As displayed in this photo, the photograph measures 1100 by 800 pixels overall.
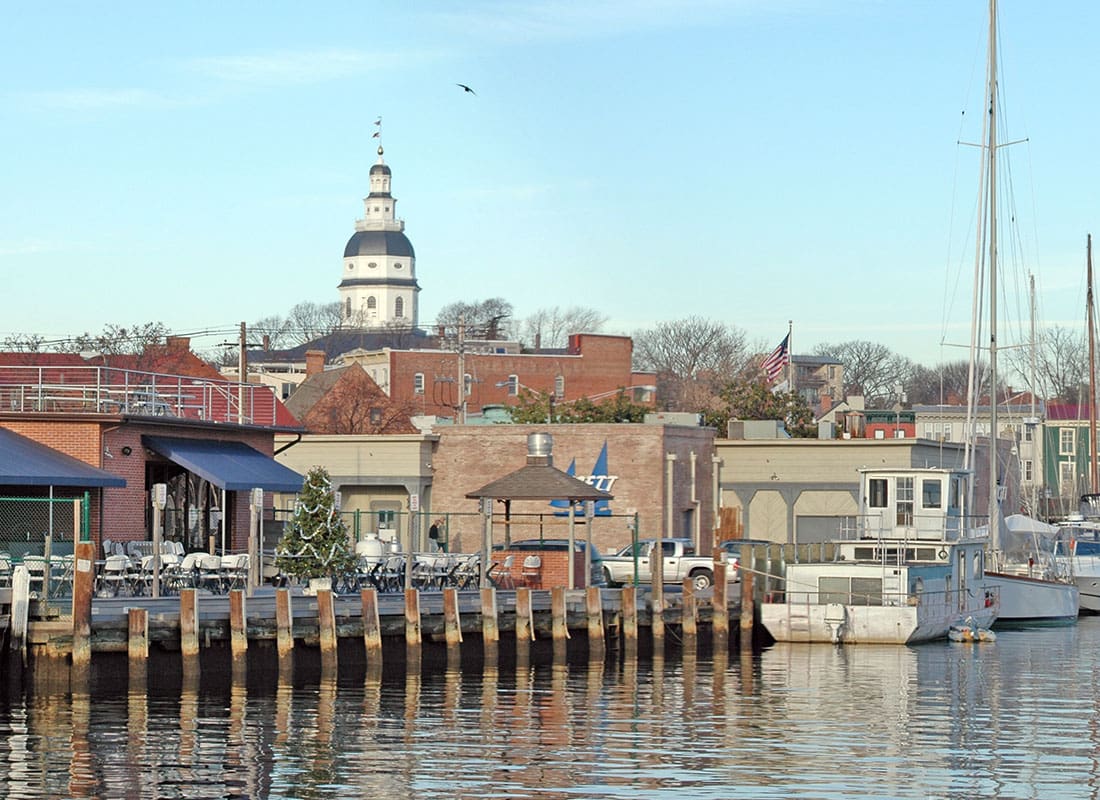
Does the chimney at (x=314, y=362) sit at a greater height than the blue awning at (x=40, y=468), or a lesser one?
greater

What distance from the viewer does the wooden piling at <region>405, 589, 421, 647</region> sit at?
3556 cm

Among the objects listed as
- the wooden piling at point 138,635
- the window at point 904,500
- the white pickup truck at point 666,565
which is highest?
the window at point 904,500

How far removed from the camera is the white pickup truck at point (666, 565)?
165 ft

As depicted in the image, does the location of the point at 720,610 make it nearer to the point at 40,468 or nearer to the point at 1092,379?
the point at 40,468

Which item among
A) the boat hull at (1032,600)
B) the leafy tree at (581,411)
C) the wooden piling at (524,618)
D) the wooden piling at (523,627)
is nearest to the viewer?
the wooden piling at (523,627)

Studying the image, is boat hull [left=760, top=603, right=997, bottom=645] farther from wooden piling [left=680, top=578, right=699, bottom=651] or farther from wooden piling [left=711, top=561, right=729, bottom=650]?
wooden piling [left=680, top=578, right=699, bottom=651]

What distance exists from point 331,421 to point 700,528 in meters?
48.4

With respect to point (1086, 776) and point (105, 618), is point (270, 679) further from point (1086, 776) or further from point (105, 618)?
point (1086, 776)

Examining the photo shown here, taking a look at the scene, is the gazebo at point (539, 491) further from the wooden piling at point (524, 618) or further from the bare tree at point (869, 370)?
the bare tree at point (869, 370)

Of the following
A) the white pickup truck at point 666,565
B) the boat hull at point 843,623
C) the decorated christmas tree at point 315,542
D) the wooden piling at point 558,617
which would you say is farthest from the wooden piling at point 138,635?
the white pickup truck at point 666,565

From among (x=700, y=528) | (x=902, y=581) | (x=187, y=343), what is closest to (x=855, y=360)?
(x=187, y=343)

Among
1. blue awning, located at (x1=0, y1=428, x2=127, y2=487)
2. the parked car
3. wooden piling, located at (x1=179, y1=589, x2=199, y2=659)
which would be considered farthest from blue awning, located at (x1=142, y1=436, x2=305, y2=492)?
wooden piling, located at (x1=179, y1=589, x2=199, y2=659)

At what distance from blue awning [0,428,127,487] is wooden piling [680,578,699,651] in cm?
1241

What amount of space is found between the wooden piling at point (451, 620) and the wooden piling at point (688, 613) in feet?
22.5
